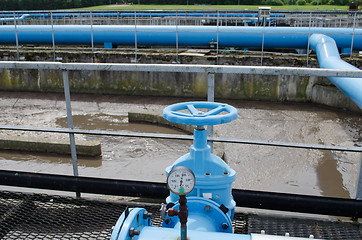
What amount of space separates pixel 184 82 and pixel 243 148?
4.06 m

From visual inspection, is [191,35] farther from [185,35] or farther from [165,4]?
[165,4]

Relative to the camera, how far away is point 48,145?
19.8 ft

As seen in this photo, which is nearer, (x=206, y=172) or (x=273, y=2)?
(x=206, y=172)

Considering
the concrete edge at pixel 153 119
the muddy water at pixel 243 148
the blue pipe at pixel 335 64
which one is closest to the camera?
the blue pipe at pixel 335 64

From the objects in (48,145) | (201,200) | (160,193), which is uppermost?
(201,200)

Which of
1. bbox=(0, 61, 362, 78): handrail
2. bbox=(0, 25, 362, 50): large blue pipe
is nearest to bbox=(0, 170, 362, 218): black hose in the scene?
bbox=(0, 61, 362, 78): handrail

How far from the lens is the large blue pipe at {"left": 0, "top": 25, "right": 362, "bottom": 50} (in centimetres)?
1088

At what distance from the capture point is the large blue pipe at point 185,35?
10883mm

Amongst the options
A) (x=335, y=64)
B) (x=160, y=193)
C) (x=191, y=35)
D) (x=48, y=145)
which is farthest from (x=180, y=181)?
(x=191, y=35)

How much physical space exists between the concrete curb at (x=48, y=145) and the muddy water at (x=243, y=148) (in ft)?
0.40

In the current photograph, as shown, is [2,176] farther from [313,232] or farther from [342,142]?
[342,142]

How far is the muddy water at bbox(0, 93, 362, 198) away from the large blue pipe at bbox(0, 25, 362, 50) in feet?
8.93

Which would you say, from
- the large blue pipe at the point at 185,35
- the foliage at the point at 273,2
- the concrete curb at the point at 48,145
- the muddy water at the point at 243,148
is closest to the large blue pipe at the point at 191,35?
the large blue pipe at the point at 185,35

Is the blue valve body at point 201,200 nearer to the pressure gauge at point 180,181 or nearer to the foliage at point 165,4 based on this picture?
the pressure gauge at point 180,181
